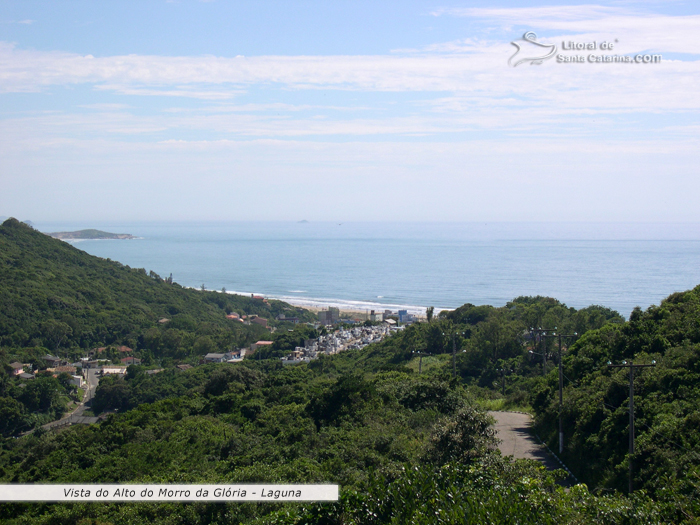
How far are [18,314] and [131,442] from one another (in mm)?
42011

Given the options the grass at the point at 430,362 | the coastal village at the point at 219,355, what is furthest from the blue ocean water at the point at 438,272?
the grass at the point at 430,362

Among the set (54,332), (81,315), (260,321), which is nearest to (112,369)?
(54,332)

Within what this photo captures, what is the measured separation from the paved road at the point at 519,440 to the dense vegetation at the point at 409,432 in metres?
0.70

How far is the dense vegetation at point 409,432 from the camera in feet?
29.3

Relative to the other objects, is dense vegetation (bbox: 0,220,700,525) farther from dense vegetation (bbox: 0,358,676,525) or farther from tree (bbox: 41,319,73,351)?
tree (bbox: 41,319,73,351)

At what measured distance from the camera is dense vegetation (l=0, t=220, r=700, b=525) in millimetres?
8938

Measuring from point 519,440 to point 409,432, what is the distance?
4.17 meters

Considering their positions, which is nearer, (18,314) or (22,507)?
(22,507)

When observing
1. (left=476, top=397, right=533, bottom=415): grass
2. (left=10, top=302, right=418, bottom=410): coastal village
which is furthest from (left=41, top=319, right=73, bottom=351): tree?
(left=476, top=397, right=533, bottom=415): grass

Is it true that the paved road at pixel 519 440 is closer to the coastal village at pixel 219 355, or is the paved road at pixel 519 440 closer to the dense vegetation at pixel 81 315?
the coastal village at pixel 219 355

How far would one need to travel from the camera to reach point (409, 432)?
16297 mm

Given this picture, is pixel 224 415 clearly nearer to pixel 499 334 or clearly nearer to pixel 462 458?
pixel 462 458

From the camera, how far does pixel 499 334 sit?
1257 inches

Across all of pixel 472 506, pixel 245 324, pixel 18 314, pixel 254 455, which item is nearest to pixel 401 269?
pixel 245 324
